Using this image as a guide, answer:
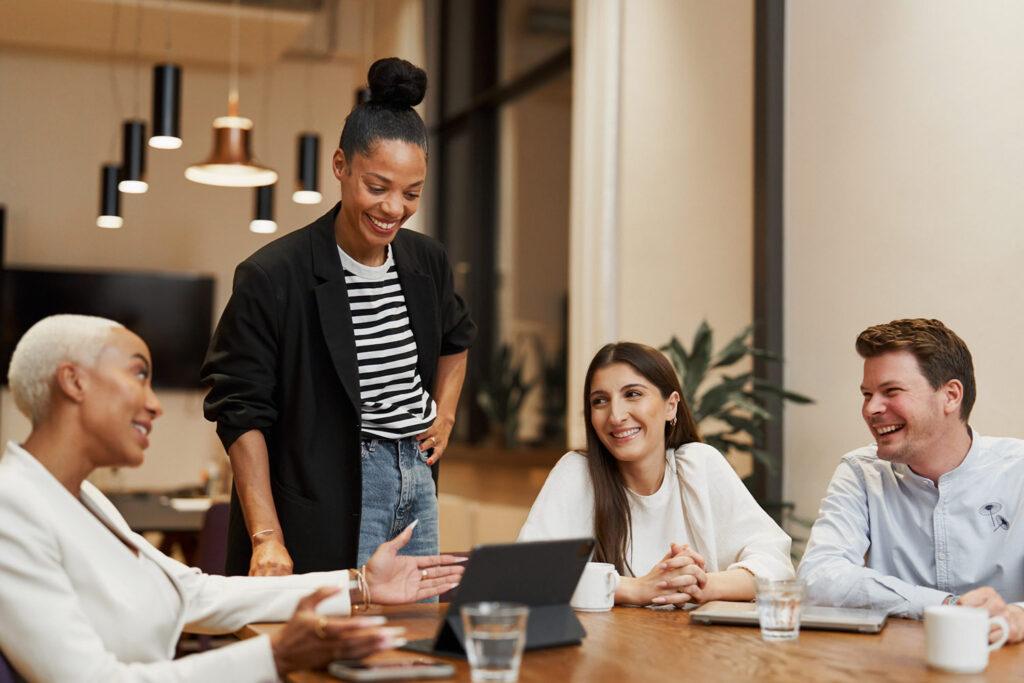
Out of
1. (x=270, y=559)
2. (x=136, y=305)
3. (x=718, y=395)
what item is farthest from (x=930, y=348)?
(x=136, y=305)

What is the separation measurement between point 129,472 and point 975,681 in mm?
6837

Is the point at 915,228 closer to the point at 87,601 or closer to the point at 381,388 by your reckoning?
the point at 381,388

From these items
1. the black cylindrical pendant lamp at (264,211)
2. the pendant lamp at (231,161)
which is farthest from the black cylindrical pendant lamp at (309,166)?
the pendant lamp at (231,161)

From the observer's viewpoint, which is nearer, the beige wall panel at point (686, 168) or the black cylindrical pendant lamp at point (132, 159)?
the beige wall panel at point (686, 168)

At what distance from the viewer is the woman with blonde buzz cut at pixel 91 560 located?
1425mm

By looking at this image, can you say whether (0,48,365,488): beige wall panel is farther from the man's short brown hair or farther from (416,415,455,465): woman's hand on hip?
the man's short brown hair

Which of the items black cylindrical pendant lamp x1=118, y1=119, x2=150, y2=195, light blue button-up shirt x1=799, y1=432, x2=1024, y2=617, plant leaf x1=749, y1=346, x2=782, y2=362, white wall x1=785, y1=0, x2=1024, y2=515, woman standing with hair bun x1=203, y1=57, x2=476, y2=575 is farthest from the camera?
black cylindrical pendant lamp x1=118, y1=119, x2=150, y2=195

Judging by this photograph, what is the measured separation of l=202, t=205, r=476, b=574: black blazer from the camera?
7.52 feet

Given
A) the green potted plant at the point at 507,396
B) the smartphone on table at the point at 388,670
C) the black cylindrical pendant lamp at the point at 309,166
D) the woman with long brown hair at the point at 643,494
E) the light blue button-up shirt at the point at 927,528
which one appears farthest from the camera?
the green potted plant at the point at 507,396

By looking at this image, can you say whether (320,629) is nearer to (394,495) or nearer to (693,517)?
(394,495)

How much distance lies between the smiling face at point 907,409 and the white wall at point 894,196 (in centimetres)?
87

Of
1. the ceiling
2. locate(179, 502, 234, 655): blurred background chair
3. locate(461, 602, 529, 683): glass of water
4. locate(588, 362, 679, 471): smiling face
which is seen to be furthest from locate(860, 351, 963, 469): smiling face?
the ceiling

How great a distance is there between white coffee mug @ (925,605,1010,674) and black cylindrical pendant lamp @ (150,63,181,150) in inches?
159

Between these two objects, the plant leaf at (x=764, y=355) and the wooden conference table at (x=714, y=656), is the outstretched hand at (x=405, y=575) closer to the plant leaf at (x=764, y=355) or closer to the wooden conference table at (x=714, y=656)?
the wooden conference table at (x=714, y=656)
